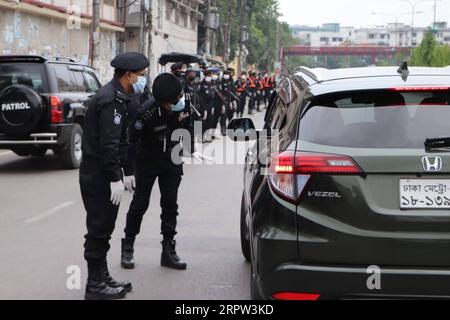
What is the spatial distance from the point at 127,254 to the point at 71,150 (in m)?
6.78

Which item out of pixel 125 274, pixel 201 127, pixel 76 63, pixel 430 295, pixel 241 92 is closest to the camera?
pixel 430 295

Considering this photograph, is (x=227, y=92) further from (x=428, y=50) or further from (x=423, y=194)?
(x=428, y=50)

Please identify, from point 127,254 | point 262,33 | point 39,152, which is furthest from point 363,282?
point 262,33

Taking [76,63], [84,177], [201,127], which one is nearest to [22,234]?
[84,177]

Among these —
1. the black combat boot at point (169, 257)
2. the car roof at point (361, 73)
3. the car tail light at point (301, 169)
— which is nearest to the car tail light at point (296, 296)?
the car tail light at point (301, 169)

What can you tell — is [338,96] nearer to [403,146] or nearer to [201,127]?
[403,146]

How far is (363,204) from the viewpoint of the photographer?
380 cm

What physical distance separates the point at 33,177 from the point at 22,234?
453cm

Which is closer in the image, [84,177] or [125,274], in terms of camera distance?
[84,177]

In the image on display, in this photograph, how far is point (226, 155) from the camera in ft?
51.8

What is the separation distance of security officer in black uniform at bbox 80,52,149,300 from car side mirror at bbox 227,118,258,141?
2.97ft

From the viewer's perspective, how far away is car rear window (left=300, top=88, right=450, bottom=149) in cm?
390

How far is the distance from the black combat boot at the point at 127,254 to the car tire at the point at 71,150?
6504mm
